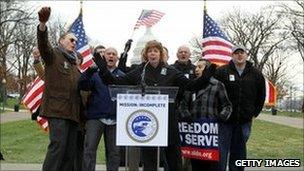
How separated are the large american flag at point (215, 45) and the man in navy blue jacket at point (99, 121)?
2.10 metres

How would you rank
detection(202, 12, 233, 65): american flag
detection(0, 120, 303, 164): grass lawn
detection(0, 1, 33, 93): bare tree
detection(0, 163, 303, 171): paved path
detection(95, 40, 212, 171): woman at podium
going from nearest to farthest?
detection(95, 40, 212, 171): woman at podium → detection(202, 12, 233, 65): american flag → detection(0, 163, 303, 171): paved path → detection(0, 120, 303, 164): grass lawn → detection(0, 1, 33, 93): bare tree

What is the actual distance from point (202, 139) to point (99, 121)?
Answer: 1.47m

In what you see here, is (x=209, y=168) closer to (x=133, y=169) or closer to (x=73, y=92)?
(x=133, y=169)

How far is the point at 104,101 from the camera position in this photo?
8008 mm

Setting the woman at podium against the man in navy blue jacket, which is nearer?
the woman at podium

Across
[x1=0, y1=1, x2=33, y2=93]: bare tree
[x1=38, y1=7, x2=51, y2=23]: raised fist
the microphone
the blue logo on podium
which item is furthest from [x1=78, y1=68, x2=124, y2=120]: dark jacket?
[x1=0, y1=1, x2=33, y2=93]: bare tree

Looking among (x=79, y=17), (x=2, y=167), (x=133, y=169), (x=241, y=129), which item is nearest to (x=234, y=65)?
(x=241, y=129)

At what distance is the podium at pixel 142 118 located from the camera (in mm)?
6348

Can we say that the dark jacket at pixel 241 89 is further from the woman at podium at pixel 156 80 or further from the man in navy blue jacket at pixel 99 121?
the man in navy blue jacket at pixel 99 121

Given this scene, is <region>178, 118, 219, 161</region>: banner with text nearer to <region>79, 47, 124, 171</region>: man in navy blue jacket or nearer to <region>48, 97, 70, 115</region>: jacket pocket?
<region>79, 47, 124, 171</region>: man in navy blue jacket

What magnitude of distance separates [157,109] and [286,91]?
291ft

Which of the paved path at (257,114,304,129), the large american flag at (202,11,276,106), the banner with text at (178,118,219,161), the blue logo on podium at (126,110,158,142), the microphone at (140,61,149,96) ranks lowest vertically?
the paved path at (257,114,304,129)

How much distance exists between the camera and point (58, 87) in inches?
292

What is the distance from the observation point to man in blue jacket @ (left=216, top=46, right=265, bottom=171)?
8.10m
